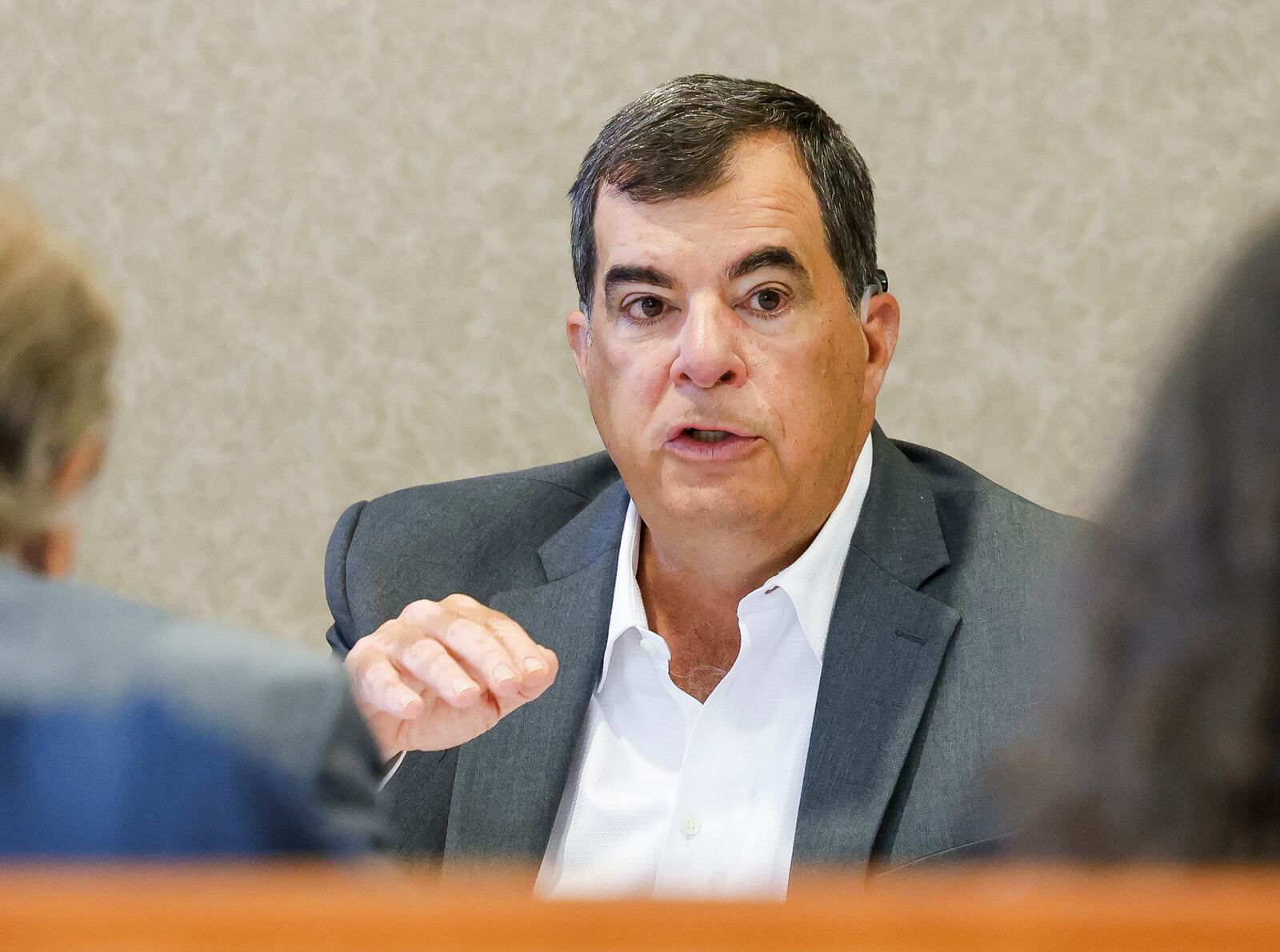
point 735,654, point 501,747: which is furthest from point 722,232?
point 501,747

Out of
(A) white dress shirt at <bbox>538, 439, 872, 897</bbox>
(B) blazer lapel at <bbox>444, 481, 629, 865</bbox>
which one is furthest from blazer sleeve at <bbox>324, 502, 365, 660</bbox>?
(A) white dress shirt at <bbox>538, 439, 872, 897</bbox>

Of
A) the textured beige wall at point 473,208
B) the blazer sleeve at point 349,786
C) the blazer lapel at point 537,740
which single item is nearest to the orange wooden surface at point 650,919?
the blazer sleeve at point 349,786

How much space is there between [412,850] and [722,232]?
0.70 metres

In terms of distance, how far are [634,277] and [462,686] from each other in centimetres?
54

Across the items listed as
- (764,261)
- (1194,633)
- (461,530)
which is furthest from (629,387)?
(1194,633)

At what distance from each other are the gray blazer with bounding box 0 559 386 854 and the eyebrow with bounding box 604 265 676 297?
0.90 m

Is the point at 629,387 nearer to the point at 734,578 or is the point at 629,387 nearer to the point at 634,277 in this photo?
the point at 634,277

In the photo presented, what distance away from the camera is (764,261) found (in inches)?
57.8

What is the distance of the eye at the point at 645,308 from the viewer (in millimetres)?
1510

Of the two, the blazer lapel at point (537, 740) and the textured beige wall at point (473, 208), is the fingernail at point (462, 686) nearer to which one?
the blazer lapel at point (537, 740)

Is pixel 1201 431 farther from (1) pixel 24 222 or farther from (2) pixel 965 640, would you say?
(2) pixel 965 640

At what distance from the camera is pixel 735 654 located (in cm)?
156

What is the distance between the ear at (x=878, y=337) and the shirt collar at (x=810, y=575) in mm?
70

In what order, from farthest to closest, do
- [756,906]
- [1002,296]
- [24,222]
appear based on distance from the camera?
1. [1002,296]
2. [24,222]
3. [756,906]
